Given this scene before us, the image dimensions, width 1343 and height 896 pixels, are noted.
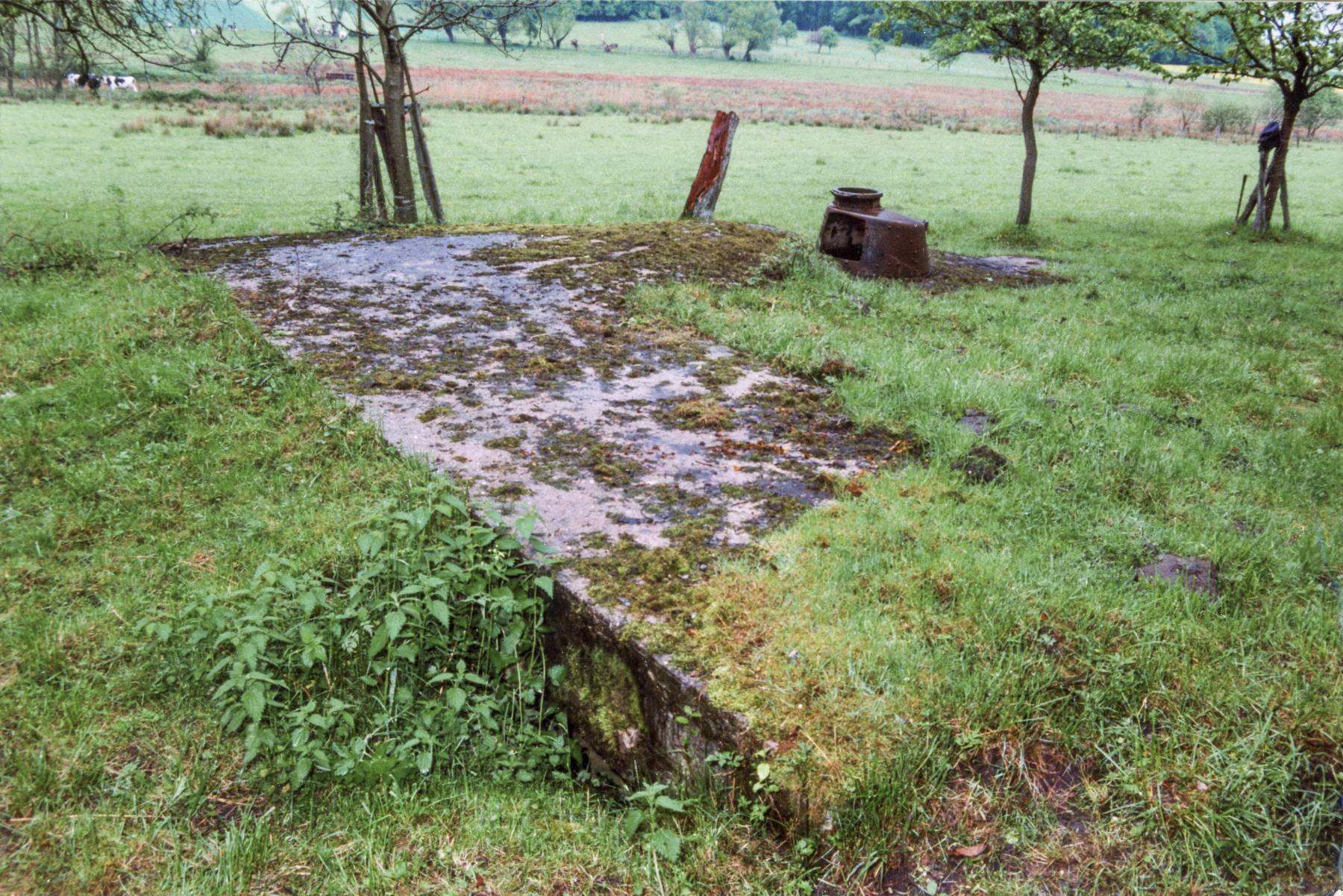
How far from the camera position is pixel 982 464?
427 cm

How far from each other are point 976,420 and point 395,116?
7.99 m

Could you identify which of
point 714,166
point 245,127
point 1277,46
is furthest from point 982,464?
point 245,127

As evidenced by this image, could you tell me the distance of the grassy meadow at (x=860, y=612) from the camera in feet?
7.85

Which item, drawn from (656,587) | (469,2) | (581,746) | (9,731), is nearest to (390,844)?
(581,746)

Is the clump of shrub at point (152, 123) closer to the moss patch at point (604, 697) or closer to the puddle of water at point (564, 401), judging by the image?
the puddle of water at point (564, 401)

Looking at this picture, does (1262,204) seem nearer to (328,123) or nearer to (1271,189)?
(1271,189)

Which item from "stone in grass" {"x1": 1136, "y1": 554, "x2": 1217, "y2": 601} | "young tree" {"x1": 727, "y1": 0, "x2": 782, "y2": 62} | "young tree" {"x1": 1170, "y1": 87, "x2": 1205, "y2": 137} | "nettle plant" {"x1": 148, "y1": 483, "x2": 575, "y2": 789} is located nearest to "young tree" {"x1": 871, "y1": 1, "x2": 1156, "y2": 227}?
"stone in grass" {"x1": 1136, "y1": 554, "x2": 1217, "y2": 601}

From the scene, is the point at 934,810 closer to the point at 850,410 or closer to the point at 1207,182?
the point at 850,410

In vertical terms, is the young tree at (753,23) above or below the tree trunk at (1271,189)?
above

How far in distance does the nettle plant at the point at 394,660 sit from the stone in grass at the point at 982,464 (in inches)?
91.1

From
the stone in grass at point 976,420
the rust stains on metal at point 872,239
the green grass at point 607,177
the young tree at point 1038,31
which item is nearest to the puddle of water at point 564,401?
the stone in grass at point 976,420

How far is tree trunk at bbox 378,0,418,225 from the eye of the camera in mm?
9289

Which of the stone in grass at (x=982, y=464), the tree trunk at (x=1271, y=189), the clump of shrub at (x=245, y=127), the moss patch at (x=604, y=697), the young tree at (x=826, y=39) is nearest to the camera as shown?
the moss patch at (x=604, y=697)

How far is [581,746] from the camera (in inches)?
119
